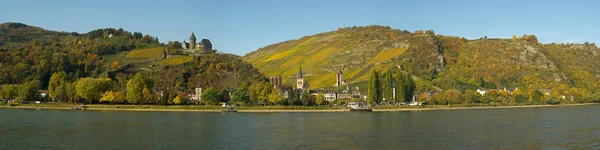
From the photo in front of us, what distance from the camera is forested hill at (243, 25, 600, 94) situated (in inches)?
4998

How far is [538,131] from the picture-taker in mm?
45062

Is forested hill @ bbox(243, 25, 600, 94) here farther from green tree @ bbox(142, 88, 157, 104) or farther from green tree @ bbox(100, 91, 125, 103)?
green tree @ bbox(100, 91, 125, 103)

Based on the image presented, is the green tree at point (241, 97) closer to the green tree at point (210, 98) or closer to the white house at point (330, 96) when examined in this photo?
the green tree at point (210, 98)

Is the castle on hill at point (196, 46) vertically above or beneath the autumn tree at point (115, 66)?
above

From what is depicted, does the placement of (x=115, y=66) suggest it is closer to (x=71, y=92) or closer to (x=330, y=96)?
(x=71, y=92)

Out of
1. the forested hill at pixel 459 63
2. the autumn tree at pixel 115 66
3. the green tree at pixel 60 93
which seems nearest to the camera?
the green tree at pixel 60 93

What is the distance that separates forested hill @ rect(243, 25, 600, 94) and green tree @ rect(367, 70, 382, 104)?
35.0 metres

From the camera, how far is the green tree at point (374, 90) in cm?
8756

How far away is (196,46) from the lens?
149000 mm

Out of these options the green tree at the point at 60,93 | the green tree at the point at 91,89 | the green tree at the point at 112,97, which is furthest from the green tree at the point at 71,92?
the green tree at the point at 112,97


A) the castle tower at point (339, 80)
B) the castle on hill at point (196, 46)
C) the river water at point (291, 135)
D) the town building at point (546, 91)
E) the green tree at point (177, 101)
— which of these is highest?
the castle on hill at point (196, 46)

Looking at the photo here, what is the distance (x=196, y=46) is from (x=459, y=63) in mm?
65788

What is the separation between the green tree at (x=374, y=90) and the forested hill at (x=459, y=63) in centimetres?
3500

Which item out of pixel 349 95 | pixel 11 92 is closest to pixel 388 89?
pixel 349 95
